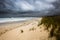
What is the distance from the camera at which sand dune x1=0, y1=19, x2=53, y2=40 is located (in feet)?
4.16

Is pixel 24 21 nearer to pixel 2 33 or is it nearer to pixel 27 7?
pixel 27 7

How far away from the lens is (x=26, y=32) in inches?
50.8

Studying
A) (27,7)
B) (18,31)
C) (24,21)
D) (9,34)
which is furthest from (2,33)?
(27,7)

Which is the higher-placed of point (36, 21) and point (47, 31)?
point (36, 21)

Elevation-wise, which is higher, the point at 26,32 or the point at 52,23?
the point at 52,23

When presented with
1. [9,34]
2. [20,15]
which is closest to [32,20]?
[20,15]

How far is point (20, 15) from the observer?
4.16 feet

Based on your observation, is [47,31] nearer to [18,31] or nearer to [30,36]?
[30,36]

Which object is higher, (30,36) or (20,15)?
(20,15)

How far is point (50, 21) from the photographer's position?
1.30 m

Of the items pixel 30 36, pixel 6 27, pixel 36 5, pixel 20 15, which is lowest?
pixel 30 36

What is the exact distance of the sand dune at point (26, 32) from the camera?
1.27m

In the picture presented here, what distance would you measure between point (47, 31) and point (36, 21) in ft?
0.60

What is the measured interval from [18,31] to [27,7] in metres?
0.32
